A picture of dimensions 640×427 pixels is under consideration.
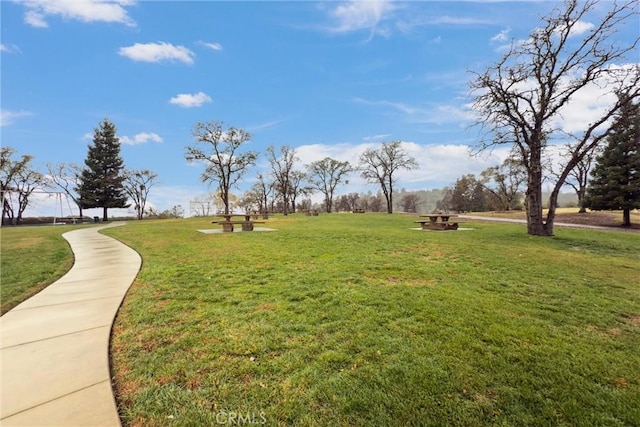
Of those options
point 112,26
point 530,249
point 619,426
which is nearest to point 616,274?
point 530,249

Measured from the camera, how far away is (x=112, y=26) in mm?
9008

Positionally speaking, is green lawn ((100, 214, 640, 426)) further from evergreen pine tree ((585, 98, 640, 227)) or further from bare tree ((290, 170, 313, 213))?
bare tree ((290, 170, 313, 213))

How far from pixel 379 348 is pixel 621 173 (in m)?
26.2

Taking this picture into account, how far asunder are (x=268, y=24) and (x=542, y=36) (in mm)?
11209

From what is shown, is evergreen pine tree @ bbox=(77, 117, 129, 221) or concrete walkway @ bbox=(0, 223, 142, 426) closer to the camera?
concrete walkway @ bbox=(0, 223, 142, 426)

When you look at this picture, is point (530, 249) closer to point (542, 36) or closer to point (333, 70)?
point (542, 36)

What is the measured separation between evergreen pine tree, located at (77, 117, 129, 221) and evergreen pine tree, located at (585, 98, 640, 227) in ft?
157

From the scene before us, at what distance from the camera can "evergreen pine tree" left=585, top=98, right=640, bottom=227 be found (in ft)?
58.9

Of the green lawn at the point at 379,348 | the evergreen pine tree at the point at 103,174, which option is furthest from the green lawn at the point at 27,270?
the evergreen pine tree at the point at 103,174

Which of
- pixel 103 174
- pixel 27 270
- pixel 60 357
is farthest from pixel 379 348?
pixel 103 174

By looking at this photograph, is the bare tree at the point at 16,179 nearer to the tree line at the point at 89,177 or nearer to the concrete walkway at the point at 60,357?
the tree line at the point at 89,177

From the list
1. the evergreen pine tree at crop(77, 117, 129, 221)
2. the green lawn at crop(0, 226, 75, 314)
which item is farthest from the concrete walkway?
the evergreen pine tree at crop(77, 117, 129, 221)

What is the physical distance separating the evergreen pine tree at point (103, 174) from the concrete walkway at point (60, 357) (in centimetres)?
3576

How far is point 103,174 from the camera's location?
33.5 m
